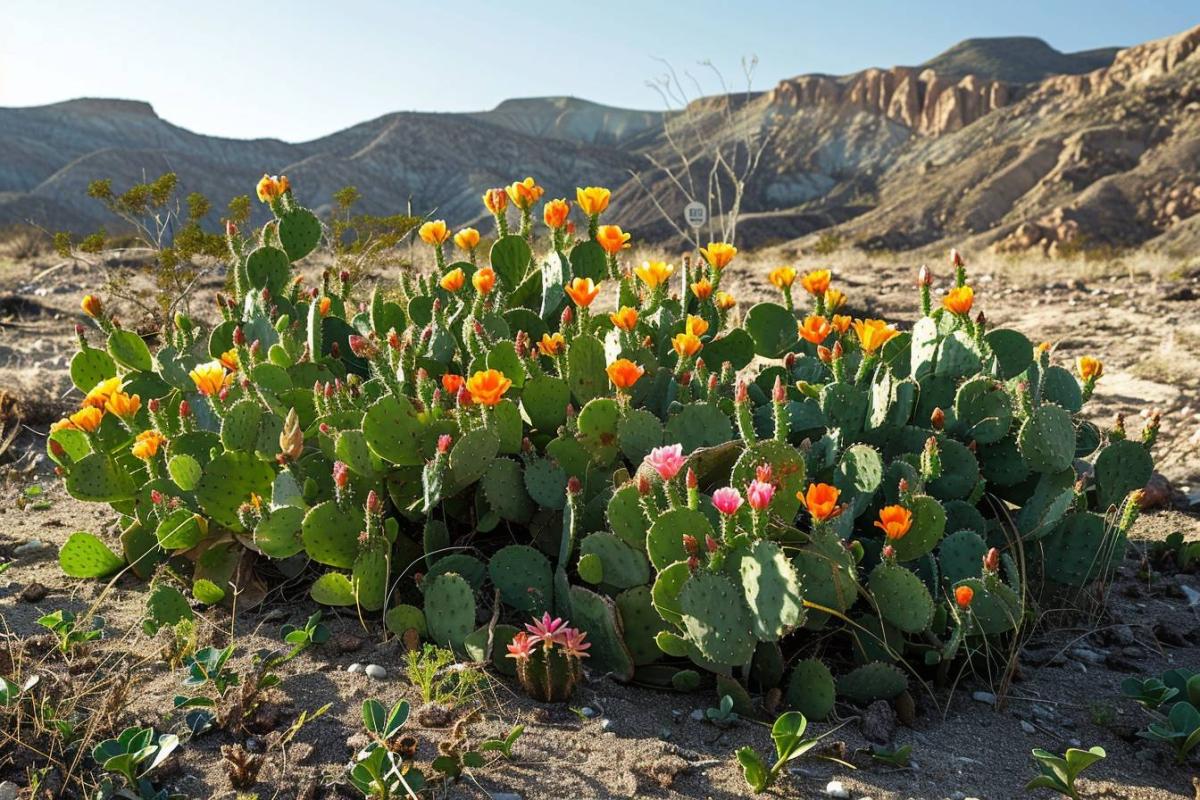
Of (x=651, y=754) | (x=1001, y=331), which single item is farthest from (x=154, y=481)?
(x=1001, y=331)

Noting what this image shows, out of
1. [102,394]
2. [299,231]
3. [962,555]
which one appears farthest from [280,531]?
[962,555]

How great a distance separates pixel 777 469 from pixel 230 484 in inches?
58.6

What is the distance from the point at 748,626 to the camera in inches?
77.6

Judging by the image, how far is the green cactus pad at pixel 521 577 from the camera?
7.82 ft

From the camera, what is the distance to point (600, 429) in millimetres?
2553

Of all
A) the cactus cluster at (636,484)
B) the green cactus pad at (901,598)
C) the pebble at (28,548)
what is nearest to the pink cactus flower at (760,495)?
the cactus cluster at (636,484)

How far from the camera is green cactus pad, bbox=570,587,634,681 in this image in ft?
7.21

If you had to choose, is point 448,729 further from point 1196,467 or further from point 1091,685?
point 1196,467

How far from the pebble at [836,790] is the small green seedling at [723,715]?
302 mm

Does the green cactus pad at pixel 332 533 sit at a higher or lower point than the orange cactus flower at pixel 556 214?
lower

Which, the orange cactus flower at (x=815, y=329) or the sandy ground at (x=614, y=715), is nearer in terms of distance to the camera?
the sandy ground at (x=614, y=715)

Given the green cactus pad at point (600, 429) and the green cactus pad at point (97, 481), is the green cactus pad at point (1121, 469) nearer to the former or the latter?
the green cactus pad at point (600, 429)

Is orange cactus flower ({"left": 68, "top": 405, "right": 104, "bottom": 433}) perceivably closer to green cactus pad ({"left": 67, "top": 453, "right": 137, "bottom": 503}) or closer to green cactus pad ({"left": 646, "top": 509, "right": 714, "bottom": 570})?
green cactus pad ({"left": 67, "top": 453, "right": 137, "bottom": 503})

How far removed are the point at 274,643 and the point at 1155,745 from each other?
212 cm
